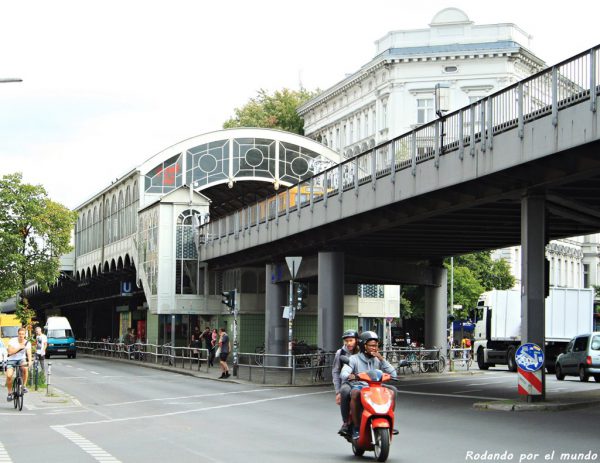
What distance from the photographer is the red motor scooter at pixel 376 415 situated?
45.9 ft

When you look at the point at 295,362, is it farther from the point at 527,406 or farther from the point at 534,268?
the point at 527,406

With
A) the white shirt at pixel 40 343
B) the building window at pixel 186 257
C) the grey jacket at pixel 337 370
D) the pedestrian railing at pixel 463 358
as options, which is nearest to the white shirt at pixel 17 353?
the white shirt at pixel 40 343

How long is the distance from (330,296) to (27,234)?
2578cm

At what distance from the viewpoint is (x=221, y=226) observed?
169ft

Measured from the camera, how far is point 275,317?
1909 inches

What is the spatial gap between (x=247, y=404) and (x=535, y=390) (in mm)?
6475

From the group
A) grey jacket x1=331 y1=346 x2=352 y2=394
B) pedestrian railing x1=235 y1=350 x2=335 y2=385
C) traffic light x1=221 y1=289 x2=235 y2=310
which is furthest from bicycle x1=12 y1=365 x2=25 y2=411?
traffic light x1=221 y1=289 x2=235 y2=310

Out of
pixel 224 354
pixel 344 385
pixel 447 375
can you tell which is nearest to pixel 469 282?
pixel 447 375

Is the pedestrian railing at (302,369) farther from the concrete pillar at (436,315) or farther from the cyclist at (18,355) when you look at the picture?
the cyclist at (18,355)

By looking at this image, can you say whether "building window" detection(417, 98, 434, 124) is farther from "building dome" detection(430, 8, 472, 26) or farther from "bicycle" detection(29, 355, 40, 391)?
"bicycle" detection(29, 355, 40, 391)

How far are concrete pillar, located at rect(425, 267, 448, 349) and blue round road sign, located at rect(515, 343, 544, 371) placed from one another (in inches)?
939

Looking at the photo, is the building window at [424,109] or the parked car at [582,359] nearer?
the parked car at [582,359]

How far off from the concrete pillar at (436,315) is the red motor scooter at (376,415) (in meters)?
34.6

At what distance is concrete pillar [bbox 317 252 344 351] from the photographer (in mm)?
40125
